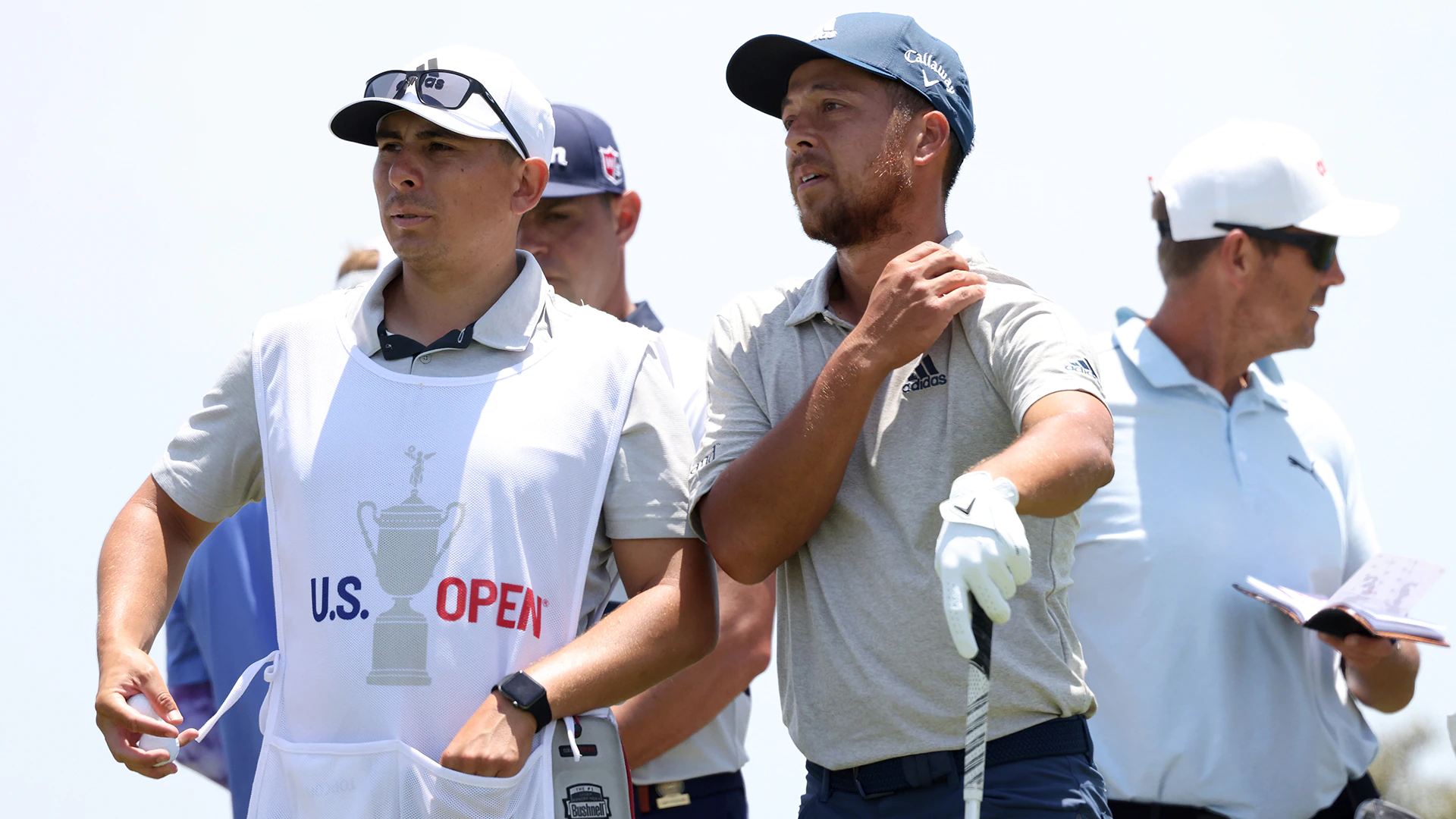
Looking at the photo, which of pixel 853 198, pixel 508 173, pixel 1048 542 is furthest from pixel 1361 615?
pixel 508 173

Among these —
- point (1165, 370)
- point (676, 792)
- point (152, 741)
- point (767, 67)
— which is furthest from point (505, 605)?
point (1165, 370)

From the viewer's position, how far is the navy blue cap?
5.29 m

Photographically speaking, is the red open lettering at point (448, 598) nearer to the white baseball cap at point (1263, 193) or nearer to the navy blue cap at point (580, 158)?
the navy blue cap at point (580, 158)

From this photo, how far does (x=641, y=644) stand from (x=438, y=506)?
0.52 m

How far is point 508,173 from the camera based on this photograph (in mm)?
3732

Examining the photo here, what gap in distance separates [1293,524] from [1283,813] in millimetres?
869

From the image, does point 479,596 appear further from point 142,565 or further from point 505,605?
point 142,565

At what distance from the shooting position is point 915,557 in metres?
3.27

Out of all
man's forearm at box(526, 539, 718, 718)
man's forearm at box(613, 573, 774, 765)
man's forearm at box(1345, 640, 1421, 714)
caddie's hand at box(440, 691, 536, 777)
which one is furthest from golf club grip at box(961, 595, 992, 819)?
man's forearm at box(1345, 640, 1421, 714)

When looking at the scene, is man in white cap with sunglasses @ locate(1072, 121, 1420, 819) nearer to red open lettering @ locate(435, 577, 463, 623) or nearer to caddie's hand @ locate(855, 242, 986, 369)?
caddie's hand @ locate(855, 242, 986, 369)

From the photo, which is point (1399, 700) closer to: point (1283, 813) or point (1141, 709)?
point (1283, 813)

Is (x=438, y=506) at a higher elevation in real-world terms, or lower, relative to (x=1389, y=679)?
higher

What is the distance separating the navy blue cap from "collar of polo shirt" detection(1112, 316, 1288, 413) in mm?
1816

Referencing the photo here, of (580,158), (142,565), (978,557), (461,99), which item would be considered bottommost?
(142,565)
